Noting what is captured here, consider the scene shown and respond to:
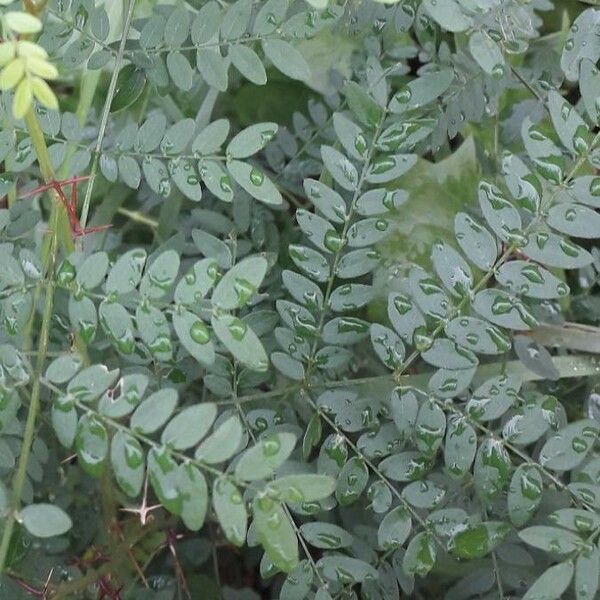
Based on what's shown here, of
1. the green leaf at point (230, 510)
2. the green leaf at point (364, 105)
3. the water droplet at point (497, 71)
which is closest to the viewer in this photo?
the green leaf at point (230, 510)

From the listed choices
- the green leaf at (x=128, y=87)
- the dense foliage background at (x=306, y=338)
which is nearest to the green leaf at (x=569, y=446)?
the dense foliage background at (x=306, y=338)

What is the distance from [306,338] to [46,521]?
0.26m

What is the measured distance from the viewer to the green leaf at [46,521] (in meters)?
0.53

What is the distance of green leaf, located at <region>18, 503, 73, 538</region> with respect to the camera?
0.53m

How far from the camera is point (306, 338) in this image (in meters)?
0.71

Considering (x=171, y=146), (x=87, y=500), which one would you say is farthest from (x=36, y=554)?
(x=171, y=146)

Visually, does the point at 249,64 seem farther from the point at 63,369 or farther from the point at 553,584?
the point at 553,584

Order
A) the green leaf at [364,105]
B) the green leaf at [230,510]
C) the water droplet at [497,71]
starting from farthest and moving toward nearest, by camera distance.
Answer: the green leaf at [364,105] → the water droplet at [497,71] → the green leaf at [230,510]

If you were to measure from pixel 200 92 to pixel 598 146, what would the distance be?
1.89ft

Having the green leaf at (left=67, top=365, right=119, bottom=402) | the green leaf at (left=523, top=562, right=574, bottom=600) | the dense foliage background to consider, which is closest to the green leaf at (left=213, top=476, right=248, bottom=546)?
the dense foliage background

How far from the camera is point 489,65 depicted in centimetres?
60

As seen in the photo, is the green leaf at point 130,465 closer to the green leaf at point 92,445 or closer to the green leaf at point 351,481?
the green leaf at point 92,445

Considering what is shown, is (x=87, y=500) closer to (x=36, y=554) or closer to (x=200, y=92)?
(x=36, y=554)

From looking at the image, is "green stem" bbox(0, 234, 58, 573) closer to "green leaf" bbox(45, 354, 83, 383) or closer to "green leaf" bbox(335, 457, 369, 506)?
"green leaf" bbox(45, 354, 83, 383)
